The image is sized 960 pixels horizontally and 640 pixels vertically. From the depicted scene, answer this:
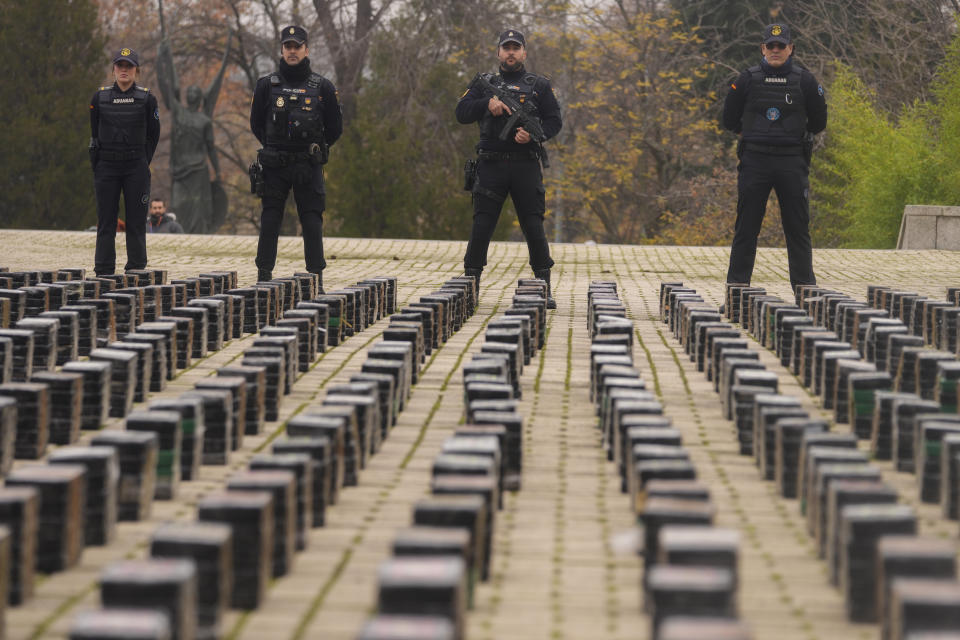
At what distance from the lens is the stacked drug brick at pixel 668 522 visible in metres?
3.39

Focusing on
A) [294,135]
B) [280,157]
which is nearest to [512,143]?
[294,135]

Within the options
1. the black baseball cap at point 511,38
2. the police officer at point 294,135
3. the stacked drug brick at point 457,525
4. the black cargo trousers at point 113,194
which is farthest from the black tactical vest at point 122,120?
the stacked drug brick at point 457,525

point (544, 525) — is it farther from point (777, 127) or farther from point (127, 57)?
point (127, 57)

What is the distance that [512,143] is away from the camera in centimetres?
1154

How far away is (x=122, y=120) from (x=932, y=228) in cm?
1377

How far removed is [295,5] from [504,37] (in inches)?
1060

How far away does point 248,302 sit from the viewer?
34.1ft

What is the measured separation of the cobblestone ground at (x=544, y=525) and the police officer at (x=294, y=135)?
1914 mm

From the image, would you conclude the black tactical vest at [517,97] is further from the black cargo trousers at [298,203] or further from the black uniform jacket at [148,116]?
the black uniform jacket at [148,116]

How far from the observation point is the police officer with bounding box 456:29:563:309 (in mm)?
11430

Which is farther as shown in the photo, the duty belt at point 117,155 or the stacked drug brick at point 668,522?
the duty belt at point 117,155

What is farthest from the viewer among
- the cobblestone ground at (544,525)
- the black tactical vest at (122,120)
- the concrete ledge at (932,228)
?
the concrete ledge at (932,228)

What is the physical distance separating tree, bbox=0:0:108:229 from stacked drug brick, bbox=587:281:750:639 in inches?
1027

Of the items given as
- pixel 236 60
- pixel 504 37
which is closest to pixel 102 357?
pixel 504 37
